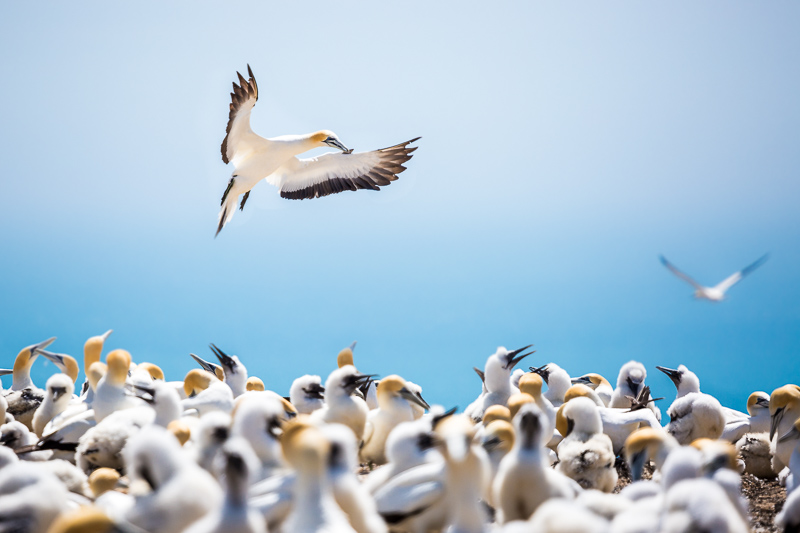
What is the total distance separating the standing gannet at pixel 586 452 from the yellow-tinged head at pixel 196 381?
424 cm

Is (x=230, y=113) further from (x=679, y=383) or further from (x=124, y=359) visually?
(x=679, y=383)

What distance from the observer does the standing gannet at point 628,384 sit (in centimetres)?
1066

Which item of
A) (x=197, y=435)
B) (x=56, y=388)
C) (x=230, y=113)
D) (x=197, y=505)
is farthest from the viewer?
(x=230, y=113)

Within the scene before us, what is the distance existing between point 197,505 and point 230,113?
815 centimetres

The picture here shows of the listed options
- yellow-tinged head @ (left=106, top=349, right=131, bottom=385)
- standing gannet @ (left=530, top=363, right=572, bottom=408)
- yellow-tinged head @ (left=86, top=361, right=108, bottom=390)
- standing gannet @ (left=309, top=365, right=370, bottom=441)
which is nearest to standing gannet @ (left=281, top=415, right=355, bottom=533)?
standing gannet @ (left=309, top=365, right=370, bottom=441)

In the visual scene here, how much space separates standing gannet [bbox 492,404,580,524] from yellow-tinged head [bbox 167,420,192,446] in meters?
2.61

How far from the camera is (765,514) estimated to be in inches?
279

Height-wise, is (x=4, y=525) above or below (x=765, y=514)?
above

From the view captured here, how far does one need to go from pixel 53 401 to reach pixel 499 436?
18.4 ft

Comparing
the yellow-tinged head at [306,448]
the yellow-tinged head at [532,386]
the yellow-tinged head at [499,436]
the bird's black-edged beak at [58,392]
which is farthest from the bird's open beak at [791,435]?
the bird's black-edged beak at [58,392]

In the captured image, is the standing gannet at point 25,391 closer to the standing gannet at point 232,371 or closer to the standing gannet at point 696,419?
the standing gannet at point 232,371

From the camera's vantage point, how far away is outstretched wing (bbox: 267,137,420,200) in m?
13.1

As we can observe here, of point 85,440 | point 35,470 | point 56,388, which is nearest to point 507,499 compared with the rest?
point 35,470

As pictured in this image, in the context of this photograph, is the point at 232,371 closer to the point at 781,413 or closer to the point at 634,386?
the point at 634,386
